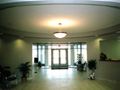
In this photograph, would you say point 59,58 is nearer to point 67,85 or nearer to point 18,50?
point 18,50

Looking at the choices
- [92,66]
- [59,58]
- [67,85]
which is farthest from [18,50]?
[59,58]

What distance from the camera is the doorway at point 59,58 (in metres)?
14.8

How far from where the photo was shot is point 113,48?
871 centimetres

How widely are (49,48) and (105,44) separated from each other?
7.93m

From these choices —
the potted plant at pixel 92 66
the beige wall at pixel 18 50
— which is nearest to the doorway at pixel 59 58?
the beige wall at pixel 18 50

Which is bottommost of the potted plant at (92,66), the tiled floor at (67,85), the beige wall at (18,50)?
the tiled floor at (67,85)

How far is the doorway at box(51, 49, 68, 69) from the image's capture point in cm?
1484

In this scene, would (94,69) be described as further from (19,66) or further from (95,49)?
(19,66)

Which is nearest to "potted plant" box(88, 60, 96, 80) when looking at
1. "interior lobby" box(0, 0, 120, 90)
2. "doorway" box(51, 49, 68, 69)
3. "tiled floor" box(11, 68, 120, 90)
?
"interior lobby" box(0, 0, 120, 90)

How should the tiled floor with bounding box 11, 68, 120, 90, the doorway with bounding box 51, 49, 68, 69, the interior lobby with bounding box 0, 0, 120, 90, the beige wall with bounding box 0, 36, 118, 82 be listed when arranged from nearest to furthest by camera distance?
the interior lobby with bounding box 0, 0, 120, 90 → the tiled floor with bounding box 11, 68, 120, 90 → the beige wall with bounding box 0, 36, 118, 82 → the doorway with bounding box 51, 49, 68, 69

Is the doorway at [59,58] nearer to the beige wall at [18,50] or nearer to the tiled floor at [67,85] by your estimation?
the beige wall at [18,50]

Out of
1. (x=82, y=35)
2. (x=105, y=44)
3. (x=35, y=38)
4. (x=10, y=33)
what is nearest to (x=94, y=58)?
(x=105, y=44)

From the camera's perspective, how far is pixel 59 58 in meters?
14.9

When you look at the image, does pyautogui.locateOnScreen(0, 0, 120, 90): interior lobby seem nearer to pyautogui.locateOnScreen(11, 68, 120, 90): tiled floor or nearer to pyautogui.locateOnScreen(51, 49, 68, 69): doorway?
pyautogui.locateOnScreen(11, 68, 120, 90): tiled floor
